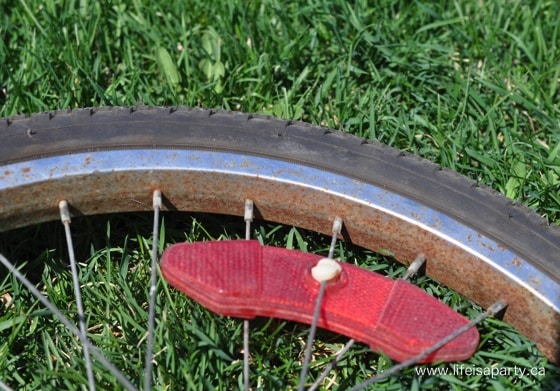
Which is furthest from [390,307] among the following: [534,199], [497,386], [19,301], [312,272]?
[19,301]

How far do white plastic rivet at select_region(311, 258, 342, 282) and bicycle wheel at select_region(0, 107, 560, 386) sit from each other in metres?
0.17

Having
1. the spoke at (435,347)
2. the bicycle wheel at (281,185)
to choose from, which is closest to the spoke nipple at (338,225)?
the bicycle wheel at (281,185)

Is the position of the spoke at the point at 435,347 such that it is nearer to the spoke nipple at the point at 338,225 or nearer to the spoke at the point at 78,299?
the spoke nipple at the point at 338,225

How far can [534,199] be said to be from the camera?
2098 millimetres

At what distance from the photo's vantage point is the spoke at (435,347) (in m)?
1.56

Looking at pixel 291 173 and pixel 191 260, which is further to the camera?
pixel 291 173

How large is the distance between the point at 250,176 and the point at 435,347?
52cm

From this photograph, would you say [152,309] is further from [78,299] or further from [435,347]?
[435,347]

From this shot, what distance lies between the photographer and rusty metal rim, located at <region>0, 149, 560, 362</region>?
1711mm

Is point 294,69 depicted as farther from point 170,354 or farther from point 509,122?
point 170,354

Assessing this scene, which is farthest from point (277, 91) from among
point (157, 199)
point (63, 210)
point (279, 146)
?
point (63, 210)

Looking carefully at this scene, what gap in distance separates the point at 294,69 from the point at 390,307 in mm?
998

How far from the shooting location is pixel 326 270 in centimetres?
165

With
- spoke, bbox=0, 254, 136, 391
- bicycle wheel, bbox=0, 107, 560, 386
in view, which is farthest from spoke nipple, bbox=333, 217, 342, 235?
spoke, bbox=0, 254, 136, 391
